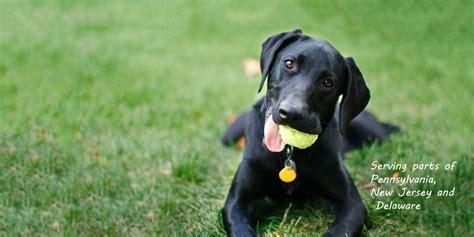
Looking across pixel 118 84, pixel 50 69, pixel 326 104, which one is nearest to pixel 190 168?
pixel 326 104

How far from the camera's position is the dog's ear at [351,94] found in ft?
12.2

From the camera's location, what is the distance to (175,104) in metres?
6.73

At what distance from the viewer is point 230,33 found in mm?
10148

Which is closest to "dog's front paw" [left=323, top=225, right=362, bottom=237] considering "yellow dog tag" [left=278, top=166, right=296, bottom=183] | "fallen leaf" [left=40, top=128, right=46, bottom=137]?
"yellow dog tag" [left=278, top=166, right=296, bottom=183]

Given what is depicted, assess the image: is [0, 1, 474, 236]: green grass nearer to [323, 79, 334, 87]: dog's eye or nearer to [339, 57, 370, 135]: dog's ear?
[339, 57, 370, 135]: dog's ear

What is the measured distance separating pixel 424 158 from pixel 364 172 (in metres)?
0.61

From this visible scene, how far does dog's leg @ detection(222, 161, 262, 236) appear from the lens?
377cm

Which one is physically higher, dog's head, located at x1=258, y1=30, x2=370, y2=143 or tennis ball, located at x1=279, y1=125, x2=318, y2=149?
dog's head, located at x1=258, y1=30, x2=370, y2=143

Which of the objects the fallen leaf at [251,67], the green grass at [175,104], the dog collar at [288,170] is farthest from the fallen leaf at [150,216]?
the fallen leaf at [251,67]

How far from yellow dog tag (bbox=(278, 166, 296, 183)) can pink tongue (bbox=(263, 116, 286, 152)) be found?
0.46 feet

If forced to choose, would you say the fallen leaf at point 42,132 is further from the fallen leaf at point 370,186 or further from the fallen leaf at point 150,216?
the fallen leaf at point 370,186

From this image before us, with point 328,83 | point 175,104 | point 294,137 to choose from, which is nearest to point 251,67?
point 175,104

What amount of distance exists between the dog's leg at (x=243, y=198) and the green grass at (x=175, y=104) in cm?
15

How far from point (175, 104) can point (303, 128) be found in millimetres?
3454
